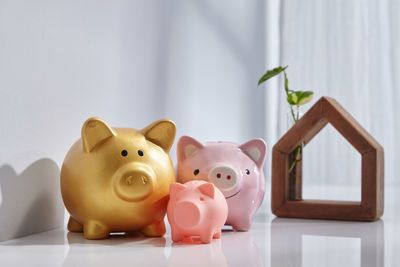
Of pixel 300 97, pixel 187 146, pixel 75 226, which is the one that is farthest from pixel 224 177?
pixel 300 97

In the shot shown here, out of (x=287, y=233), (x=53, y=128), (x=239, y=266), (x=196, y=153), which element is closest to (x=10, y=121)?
(x=53, y=128)

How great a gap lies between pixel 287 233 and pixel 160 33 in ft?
2.75

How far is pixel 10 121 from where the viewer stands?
982 millimetres

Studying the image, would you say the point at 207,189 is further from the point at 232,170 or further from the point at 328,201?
the point at 328,201

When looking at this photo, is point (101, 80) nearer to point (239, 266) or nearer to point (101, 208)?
point (101, 208)

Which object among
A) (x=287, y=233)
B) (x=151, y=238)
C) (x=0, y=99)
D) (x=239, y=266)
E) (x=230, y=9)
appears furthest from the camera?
(x=230, y=9)

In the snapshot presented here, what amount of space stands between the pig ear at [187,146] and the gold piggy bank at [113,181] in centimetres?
13

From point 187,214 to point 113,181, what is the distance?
154 mm

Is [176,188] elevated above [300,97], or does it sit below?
below

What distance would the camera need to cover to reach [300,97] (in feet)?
5.19

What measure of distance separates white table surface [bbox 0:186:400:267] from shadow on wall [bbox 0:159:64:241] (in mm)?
30

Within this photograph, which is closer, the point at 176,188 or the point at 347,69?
the point at 176,188

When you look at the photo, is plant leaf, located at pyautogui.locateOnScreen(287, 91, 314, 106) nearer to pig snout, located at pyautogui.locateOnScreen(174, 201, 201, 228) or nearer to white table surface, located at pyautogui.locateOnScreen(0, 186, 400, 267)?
white table surface, located at pyautogui.locateOnScreen(0, 186, 400, 267)

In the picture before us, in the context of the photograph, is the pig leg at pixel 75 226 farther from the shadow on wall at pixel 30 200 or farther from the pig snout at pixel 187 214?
the pig snout at pixel 187 214
